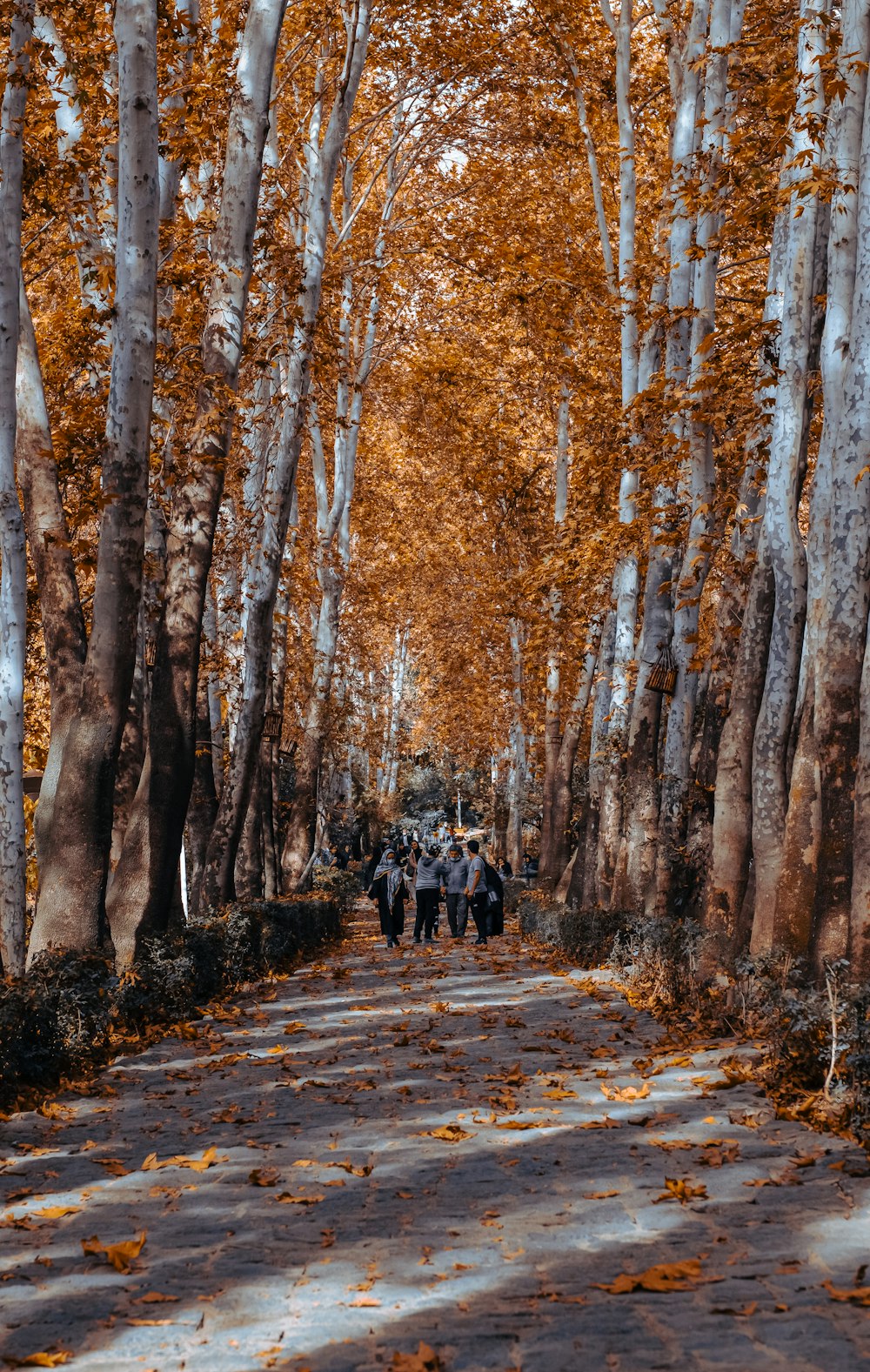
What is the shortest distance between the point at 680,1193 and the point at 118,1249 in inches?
86.2

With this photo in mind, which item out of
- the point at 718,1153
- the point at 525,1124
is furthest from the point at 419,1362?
the point at 525,1124

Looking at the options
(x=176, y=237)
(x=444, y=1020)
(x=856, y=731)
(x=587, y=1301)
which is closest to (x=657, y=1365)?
(x=587, y=1301)

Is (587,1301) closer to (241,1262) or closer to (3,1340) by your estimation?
(241,1262)

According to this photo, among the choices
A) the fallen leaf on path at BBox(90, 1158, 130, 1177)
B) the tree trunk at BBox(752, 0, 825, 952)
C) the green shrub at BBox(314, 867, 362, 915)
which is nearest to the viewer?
the fallen leaf on path at BBox(90, 1158, 130, 1177)

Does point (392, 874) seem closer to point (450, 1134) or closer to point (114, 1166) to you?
point (450, 1134)

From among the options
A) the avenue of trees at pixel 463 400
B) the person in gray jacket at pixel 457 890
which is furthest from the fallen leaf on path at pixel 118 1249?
the person in gray jacket at pixel 457 890

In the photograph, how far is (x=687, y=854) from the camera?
1492cm

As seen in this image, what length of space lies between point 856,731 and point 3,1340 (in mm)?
6204

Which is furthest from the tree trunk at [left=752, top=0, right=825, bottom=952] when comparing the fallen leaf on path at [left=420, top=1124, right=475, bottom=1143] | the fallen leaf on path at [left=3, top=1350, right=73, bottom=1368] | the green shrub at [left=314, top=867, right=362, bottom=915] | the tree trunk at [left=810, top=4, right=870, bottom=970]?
the green shrub at [left=314, top=867, right=362, bottom=915]

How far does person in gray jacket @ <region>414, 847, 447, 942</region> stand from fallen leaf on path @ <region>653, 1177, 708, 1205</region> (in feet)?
60.0

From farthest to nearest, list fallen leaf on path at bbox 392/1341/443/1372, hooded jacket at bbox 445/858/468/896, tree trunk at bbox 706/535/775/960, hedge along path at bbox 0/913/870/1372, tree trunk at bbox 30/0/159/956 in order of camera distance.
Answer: hooded jacket at bbox 445/858/468/896
tree trunk at bbox 706/535/775/960
tree trunk at bbox 30/0/159/956
hedge along path at bbox 0/913/870/1372
fallen leaf on path at bbox 392/1341/443/1372

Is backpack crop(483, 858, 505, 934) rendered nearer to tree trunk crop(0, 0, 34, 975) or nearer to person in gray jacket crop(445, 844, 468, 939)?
person in gray jacket crop(445, 844, 468, 939)

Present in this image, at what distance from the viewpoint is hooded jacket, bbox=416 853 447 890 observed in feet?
79.0

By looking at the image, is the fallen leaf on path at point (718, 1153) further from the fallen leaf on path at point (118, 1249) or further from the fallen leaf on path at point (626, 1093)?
the fallen leaf on path at point (118, 1249)
